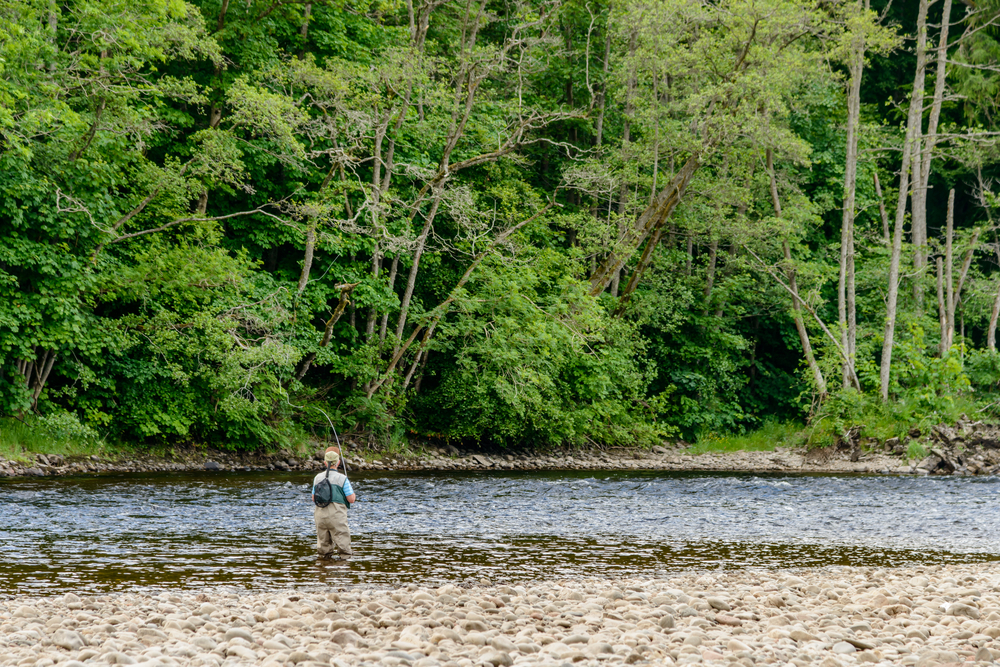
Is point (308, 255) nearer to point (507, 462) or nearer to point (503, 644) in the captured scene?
point (507, 462)

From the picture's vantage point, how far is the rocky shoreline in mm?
20953

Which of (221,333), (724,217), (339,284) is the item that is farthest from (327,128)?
(724,217)

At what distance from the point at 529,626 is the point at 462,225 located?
1872 centimetres

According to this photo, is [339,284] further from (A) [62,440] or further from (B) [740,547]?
(B) [740,547]

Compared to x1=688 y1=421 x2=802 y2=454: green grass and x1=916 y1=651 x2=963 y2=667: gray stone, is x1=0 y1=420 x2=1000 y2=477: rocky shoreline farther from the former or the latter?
x1=916 y1=651 x2=963 y2=667: gray stone

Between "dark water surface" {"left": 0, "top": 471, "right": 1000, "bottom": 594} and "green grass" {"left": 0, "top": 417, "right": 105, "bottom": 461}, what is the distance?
209 cm

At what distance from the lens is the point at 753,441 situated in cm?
2988

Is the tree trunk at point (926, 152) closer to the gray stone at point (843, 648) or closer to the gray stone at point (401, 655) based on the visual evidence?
the gray stone at point (843, 648)

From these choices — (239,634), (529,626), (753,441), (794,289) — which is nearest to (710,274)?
(794,289)

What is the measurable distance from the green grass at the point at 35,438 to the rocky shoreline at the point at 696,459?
143 centimetres

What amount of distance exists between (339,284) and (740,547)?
1443 cm

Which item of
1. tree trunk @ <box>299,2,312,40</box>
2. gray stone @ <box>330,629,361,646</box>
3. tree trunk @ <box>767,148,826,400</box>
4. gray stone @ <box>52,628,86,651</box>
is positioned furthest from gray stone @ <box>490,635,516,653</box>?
tree trunk @ <box>767,148,826,400</box>

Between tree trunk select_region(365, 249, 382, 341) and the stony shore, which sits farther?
tree trunk select_region(365, 249, 382, 341)

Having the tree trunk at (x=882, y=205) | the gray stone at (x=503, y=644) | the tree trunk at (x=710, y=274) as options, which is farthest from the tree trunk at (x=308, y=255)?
the tree trunk at (x=882, y=205)
